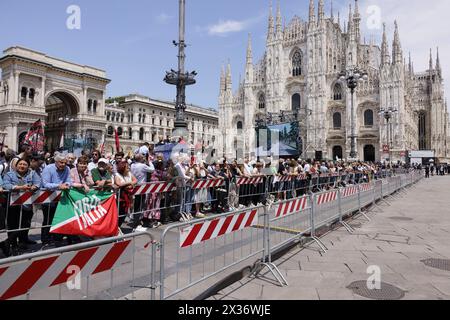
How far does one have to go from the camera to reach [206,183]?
8.92m

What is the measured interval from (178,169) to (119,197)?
184 cm

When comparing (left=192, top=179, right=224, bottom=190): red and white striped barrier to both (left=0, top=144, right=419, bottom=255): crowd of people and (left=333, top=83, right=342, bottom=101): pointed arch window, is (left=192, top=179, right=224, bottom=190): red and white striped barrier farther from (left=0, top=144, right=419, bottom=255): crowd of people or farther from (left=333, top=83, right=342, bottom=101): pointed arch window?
(left=333, top=83, right=342, bottom=101): pointed arch window

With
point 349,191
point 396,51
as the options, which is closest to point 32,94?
point 349,191

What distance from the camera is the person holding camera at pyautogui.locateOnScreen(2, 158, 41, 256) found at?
494 cm

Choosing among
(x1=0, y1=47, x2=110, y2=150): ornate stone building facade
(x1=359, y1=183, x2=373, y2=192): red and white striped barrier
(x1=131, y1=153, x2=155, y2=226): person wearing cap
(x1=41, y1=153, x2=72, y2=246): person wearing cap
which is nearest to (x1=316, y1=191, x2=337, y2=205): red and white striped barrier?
(x1=359, y1=183, x2=373, y2=192): red and white striped barrier

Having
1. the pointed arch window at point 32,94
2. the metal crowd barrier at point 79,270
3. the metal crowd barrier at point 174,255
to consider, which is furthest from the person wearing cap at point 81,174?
the pointed arch window at point 32,94

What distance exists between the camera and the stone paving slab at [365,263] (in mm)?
4059

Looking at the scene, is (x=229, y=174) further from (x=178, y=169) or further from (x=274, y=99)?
(x=274, y=99)

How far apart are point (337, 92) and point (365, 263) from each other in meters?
47.3

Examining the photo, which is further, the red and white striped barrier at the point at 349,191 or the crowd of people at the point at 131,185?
the red and white striped barrier at the point at 349,191

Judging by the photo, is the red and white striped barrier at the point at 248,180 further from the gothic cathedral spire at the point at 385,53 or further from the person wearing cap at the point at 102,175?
the gothic cathedral spire at the point at 385,53

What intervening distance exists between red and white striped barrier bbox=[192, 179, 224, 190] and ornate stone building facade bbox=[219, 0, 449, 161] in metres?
35.9

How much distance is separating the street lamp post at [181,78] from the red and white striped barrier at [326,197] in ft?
23.3

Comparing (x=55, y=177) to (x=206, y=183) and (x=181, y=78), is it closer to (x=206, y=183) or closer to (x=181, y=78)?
(x=206, y=183)
